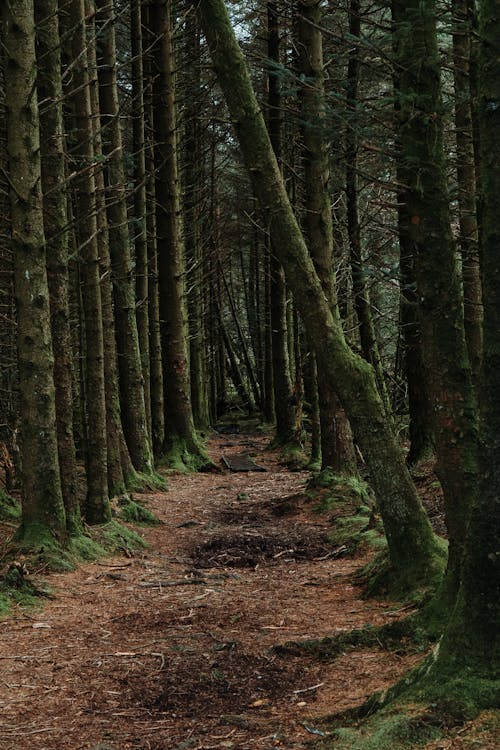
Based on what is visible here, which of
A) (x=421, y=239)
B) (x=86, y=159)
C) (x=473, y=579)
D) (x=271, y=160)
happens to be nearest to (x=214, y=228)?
(x=86, y=159)

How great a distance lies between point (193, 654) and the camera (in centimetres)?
538

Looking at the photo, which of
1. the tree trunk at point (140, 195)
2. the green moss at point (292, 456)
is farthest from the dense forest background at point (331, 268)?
the green moss at point (292, 456)

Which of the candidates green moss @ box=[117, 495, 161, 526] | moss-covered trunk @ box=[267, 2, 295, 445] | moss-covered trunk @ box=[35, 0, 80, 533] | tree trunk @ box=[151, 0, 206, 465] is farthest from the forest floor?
moss-covered trunk @ box=[267, 2, 295, 445]

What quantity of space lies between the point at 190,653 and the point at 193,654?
0.03 meters

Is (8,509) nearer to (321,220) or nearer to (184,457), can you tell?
(321,220)

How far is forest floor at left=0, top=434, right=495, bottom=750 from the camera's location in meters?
4.09

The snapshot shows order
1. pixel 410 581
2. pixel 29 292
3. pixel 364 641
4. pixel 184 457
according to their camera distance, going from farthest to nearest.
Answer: pixel 184 457 < pixel 29 292 < pixel 410 581 < pixel 364 641

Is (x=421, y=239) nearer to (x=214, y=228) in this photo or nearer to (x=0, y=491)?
(x=0, y=491)

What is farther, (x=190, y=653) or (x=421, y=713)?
(x=190, y=653)

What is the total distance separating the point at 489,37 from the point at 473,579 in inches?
98.6

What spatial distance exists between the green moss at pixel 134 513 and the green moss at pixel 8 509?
1594 millimetres

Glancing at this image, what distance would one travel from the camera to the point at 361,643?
5.27m

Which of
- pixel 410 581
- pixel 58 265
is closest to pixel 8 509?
pixel 58 265

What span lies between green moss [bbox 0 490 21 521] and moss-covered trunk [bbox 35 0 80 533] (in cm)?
256
